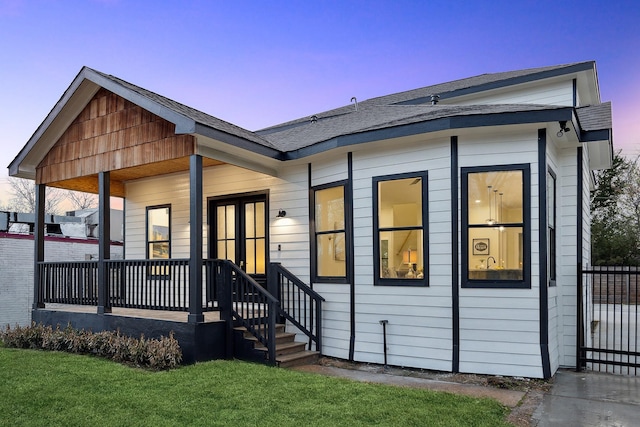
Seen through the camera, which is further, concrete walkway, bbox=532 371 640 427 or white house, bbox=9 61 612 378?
white house, bbox=9 61 612 378

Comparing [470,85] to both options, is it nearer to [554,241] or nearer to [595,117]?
[595,117]

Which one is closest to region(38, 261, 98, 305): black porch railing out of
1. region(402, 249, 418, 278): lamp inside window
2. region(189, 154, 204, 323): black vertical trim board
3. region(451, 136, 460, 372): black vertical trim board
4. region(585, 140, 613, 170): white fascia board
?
region(189, 154, 204, 323): black vertical trim board

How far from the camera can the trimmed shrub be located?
610 centimetres

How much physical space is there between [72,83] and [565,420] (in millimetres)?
8162

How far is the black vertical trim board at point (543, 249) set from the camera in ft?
18.3

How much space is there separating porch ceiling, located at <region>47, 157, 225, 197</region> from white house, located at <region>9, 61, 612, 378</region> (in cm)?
24

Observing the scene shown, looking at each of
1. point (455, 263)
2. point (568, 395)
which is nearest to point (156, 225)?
point (455, 263)

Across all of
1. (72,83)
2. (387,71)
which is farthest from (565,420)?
(387,71)

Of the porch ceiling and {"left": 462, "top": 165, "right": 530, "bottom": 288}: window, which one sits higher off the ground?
the porch ceiling

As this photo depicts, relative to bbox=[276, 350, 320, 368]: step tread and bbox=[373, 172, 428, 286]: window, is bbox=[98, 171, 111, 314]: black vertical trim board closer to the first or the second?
bbox=[276, 350, 320, 368]: step tread

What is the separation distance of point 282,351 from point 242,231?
2.69 meters

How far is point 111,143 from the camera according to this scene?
24.6 ft

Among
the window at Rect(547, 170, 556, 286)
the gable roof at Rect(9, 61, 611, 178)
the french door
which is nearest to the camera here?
the gable roof at Rect(9, 61, 611, 178)

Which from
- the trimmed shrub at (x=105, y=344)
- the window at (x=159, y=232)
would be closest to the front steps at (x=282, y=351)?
the trimmed shrub at (x=105, y=344)
